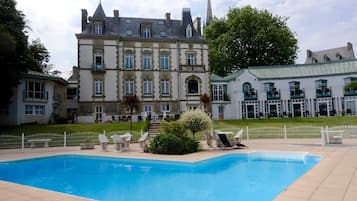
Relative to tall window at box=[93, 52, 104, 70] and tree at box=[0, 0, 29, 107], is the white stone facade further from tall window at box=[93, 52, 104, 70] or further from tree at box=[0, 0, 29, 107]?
tree at box=[0, 0, 29, 107]

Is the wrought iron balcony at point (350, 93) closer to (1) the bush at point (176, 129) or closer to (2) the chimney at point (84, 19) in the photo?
(1) the bush at point (176, 129)

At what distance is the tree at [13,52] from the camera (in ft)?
65.6

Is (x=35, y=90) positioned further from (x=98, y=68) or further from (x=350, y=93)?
(x=350, y=93)

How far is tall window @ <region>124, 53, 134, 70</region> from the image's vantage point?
30223 millimetres

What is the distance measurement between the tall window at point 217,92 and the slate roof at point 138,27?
20.1 feet

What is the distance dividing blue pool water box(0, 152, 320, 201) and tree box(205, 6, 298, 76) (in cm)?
3203

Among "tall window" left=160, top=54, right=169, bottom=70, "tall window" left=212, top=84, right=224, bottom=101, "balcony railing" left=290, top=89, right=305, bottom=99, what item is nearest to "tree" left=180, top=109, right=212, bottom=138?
"tall window" left=160, top=54, right=169, bottom=70

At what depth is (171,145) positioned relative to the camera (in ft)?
40.3

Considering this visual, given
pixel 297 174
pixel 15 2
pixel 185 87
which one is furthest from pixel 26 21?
pixel 297 174

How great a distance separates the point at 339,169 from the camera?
7234 millimetres

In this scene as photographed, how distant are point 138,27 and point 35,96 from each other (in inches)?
524

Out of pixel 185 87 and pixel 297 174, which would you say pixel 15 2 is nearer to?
pixel 185 87

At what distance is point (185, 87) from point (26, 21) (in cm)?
1645

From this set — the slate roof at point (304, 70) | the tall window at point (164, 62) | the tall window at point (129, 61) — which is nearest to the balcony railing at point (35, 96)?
the tall window at point (129, 61)
